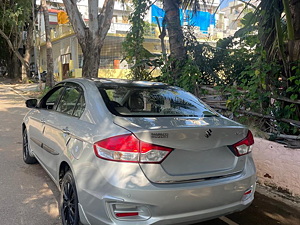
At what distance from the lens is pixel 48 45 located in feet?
56.1

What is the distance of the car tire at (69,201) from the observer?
2819 mm

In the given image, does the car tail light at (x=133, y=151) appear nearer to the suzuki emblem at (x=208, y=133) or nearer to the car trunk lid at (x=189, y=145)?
the car trunk lid at (x=189, y=145)

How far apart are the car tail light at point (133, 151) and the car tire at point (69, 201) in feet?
2.27

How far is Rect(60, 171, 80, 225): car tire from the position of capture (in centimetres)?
282

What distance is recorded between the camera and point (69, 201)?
298cm

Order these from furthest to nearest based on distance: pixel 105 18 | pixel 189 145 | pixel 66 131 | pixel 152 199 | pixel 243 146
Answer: pixel 105 18 → pixel 66 131 → pixel 243 146 → pixel 189 145 → pixel 152 199

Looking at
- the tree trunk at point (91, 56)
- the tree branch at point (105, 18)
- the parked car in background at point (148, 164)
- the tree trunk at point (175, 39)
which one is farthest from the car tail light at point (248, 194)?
the tree branch at point (105, 18)

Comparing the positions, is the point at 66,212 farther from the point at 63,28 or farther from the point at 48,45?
the point at 63,28

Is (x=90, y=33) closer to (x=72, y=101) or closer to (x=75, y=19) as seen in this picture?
(x=75, y=19)

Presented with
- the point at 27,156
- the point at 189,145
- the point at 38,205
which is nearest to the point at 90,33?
the point at 27,156

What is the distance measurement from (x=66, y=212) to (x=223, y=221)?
1.81 metres

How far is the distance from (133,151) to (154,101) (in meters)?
1.19

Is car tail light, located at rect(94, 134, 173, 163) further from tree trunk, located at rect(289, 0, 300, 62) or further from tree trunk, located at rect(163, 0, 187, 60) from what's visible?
tree trunk, located at rect(163, 0, 187, 60)

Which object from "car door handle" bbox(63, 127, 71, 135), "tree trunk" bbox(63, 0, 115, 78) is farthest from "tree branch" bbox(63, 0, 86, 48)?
"car door handle" bbox(63, 127, 71, 135)
